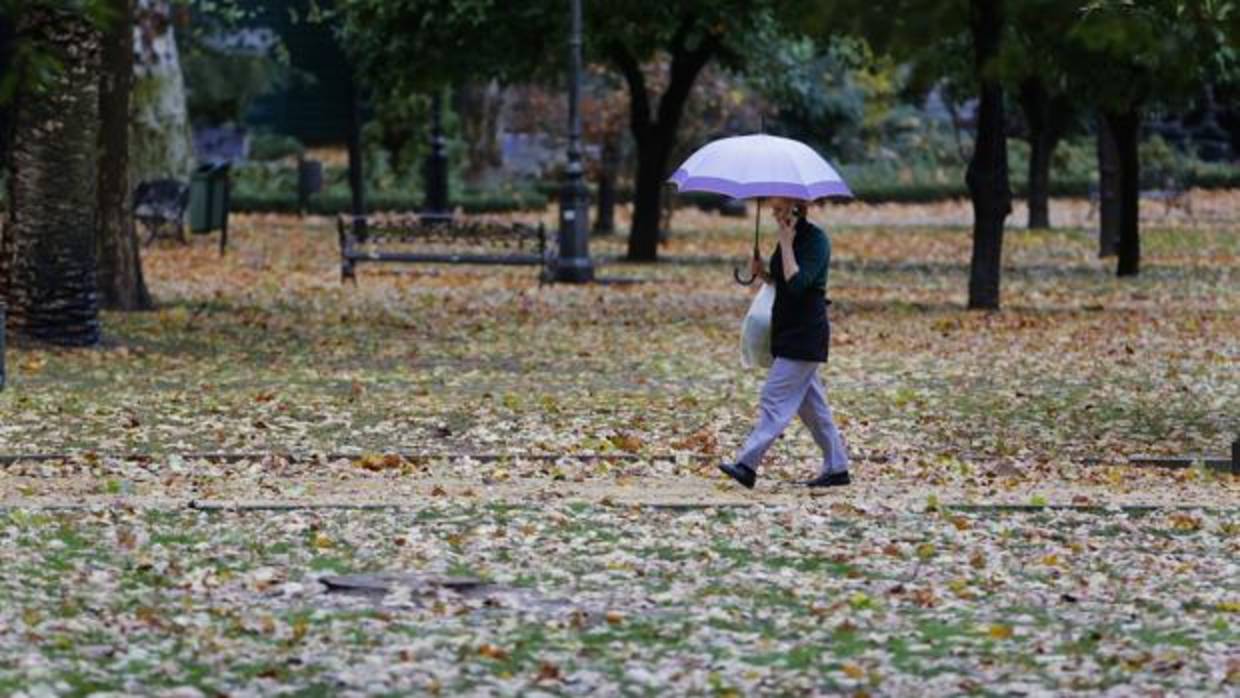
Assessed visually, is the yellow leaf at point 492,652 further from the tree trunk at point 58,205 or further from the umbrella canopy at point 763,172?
the tree trunk at point 58,205

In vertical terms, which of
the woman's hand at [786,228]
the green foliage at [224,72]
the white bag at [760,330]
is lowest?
the white bag at [760,330]

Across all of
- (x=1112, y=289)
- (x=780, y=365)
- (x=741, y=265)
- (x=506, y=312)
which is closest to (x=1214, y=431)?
(x=780, y=365)

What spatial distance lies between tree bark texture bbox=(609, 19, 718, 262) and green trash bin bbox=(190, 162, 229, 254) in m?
5.41

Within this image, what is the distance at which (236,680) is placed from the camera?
890 cm

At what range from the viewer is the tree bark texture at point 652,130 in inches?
1535

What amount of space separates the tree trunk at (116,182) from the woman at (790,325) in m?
12.9

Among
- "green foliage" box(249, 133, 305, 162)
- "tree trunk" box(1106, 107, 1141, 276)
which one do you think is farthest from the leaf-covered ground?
"green foliage" box(249, 133, 305, 162)

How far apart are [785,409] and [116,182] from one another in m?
13.5

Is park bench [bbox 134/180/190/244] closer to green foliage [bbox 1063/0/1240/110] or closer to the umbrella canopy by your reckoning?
the umbrella canopy

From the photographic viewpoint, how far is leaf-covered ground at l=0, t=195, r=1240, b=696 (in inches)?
369

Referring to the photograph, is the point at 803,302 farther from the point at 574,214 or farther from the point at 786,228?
the point at 574,214

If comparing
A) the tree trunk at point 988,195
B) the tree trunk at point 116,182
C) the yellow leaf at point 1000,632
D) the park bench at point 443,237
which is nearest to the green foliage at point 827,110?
the park bench at point 443,237

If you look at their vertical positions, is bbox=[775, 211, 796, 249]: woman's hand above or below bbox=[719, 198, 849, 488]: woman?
above

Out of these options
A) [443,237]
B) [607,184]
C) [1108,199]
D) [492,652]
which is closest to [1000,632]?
[492,652]
